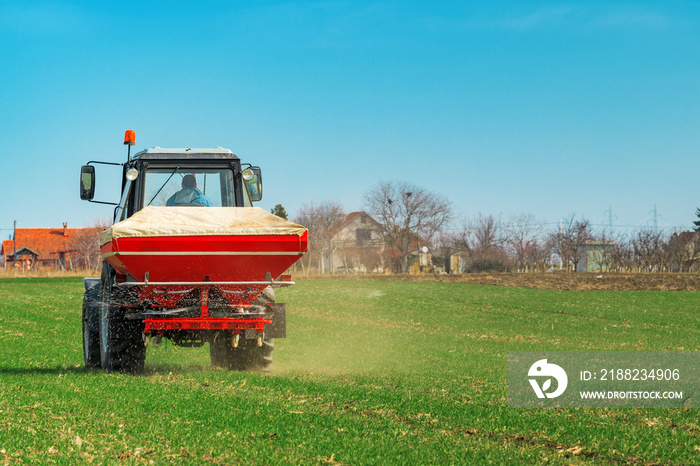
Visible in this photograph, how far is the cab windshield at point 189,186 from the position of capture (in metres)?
9.91

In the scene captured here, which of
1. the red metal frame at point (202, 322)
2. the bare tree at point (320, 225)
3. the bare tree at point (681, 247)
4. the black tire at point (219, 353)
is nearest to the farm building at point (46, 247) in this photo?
the bare tree at point (320, 225)

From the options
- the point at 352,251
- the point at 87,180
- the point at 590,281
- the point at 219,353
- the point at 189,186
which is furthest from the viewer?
the point at 352,251

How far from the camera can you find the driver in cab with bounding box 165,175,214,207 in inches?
385

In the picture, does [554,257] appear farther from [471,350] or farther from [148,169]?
[148,169]

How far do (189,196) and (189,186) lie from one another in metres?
0.25

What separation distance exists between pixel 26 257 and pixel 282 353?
86.7 metres

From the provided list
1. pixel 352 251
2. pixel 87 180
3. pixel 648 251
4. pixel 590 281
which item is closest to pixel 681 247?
pixel 648 251

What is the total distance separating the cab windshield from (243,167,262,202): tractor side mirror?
0.28 m

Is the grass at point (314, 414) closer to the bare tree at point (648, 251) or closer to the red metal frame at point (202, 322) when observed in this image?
the red metal frame at point (202, 322)

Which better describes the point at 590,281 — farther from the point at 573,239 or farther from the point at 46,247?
the point at 46,247

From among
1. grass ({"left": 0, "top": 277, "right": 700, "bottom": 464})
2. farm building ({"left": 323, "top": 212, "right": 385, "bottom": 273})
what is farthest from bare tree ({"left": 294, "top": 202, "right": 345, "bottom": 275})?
grass ({"left": 0, "top": 277, "right": 700, "bottom": 464})

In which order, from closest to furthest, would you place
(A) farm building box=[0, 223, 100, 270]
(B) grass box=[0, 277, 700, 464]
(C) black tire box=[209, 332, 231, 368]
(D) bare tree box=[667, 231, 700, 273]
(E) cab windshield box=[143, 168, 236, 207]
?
1. (B) grass box=[0, 277, 700, 464]
2. (E) cab windshield box=[143, 168, 236, 207]
3. (C) black tire box=[209, 332, 231, 368]
4. (D) bare tree box=[667, 231, 700, 273]
5. (A) farm building box=[0, 223, 100, 270]

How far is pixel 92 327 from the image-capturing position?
10.5m

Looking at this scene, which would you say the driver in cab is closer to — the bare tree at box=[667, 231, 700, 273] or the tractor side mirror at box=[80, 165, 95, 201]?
the tractor side mirror at box=[80, 165, 95, 201]
